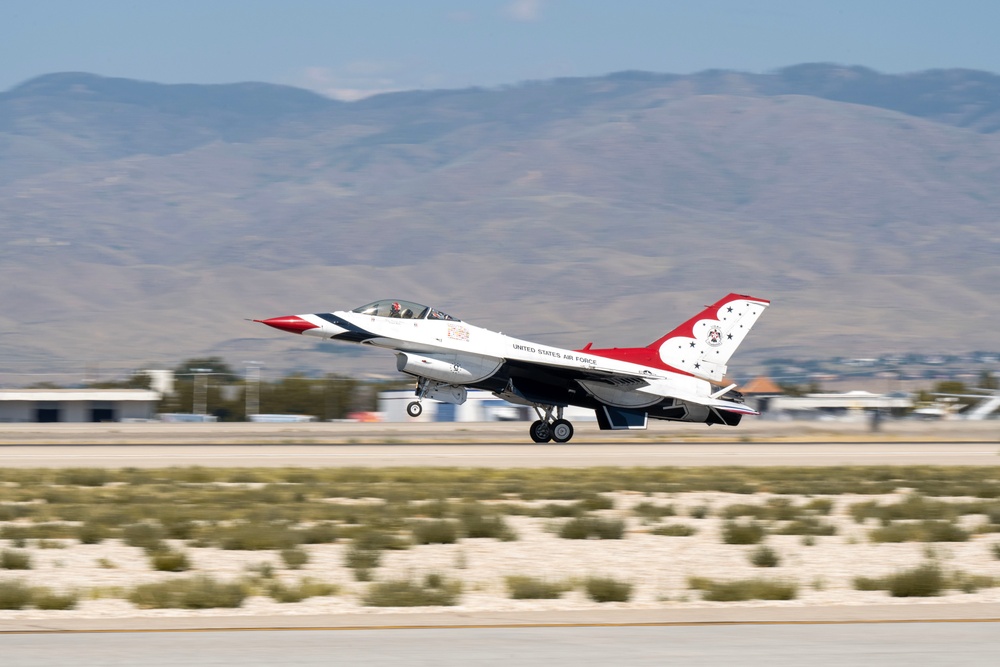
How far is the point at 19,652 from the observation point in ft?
28.5

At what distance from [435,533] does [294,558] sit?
216 cm

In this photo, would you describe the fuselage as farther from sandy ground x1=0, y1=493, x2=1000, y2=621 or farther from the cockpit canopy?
sandy ground x1=0, y1=493, x2=1000, y2=621

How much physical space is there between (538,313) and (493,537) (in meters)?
183

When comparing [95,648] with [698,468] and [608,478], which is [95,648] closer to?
[608,478]

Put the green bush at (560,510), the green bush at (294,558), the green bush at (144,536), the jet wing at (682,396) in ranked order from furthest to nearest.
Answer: the jet wing at (682,396) < the green bush at (560,510) < the green bush at (144,536) < the green bush at (294,558)

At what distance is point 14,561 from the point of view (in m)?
12.6

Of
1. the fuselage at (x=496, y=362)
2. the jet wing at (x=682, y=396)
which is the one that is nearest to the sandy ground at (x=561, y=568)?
the fuselage at (x=496, y=362)

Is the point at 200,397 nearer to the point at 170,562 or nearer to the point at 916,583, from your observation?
the point at 170,562

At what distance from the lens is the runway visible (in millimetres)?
26953

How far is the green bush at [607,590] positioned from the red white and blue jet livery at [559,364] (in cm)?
2070

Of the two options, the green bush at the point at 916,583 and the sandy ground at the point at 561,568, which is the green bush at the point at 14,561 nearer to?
the sandy ground at the point at 561,568

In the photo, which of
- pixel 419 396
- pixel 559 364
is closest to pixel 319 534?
pixel 419 396

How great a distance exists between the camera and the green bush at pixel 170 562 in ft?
41.5

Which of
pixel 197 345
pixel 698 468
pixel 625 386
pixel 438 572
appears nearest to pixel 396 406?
pixel 625 386
